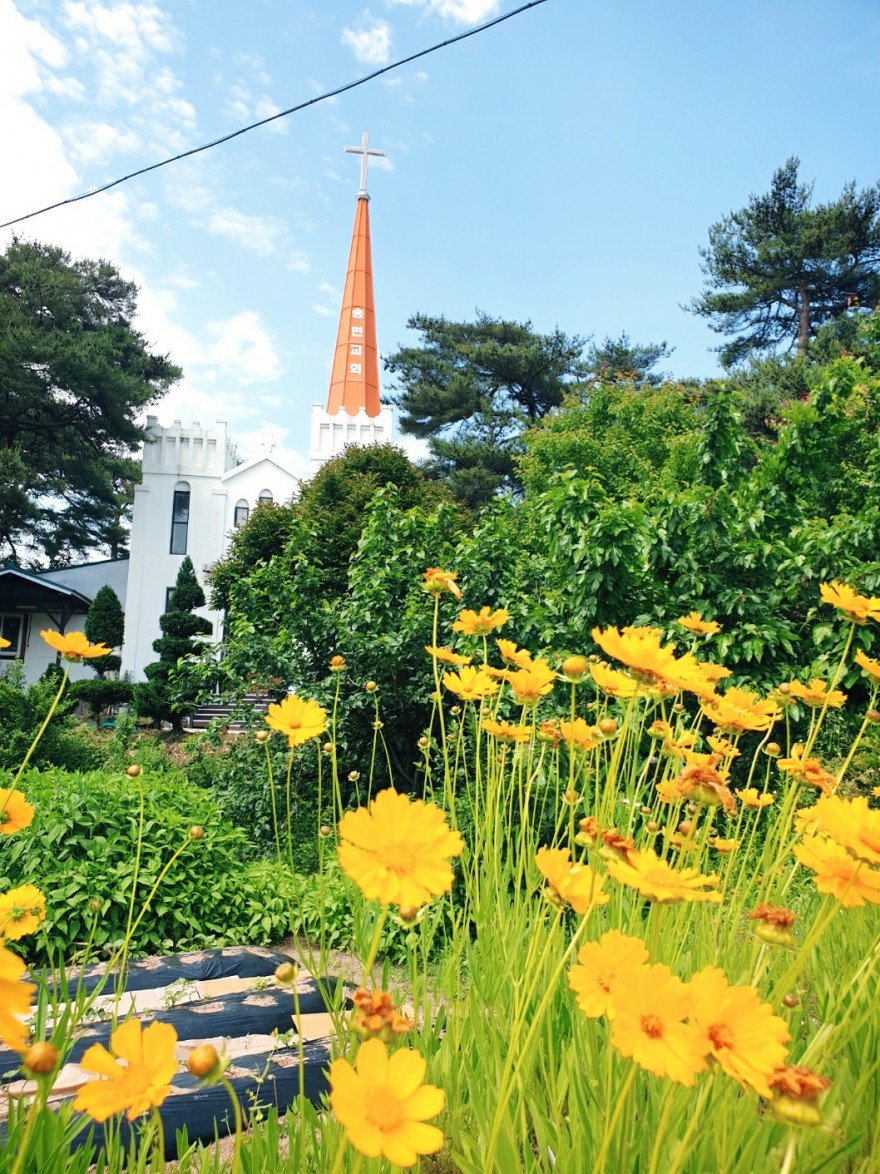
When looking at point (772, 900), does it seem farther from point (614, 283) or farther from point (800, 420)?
point (614, 283)

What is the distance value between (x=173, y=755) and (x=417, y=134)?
7292 millimetres

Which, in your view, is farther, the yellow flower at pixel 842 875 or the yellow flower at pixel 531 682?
the yellow flower at pixel 531 682

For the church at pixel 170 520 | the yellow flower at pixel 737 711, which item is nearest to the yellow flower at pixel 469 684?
the yellow flower at pixel 737 711

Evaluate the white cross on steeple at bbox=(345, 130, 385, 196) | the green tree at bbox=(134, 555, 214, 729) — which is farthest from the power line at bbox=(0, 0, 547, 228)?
the white cross on steeple at bbox=(345, 130, 385, 196)

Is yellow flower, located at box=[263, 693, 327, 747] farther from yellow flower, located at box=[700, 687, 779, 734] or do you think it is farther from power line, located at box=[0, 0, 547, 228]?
power line, located at box=[0, 0, 547, 228]

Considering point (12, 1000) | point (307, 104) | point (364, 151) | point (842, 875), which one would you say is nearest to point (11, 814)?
point (12, 1000)

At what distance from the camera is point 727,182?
486 inches

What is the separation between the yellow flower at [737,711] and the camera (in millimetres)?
1079

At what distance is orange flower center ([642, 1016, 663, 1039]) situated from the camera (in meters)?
0.45

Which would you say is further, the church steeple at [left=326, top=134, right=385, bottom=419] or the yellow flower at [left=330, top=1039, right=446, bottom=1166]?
the church steeple at [left=326, top=134, right=385, bottom=419]

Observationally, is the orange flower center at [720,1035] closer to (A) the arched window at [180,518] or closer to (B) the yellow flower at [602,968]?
(B) the yellow flower at [602,968]

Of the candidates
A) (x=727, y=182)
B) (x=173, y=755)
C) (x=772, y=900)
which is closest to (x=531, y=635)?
(x=772, y=900)

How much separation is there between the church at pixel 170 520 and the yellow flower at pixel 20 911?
54.1 ft

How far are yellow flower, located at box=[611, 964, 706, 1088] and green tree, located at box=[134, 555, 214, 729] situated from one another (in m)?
8.95
